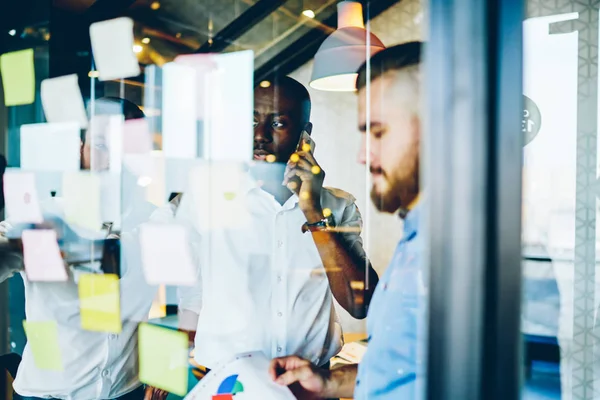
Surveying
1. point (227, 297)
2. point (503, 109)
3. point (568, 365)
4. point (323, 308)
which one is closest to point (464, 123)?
point (503, 109)

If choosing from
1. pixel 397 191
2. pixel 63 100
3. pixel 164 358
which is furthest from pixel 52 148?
pixel 397 191

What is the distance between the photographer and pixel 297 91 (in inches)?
61.0

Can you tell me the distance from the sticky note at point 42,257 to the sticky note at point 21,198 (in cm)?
6

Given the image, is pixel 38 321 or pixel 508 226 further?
pixel 38 321

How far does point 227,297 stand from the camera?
5.31 ft

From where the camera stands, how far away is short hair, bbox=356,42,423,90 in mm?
1230

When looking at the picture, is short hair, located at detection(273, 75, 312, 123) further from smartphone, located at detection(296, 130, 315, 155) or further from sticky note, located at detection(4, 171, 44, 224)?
sticky note, located at detection(4, 171, 44, 224)

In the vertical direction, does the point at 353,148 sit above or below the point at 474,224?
above

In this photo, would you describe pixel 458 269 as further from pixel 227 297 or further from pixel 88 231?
pixel 88 231

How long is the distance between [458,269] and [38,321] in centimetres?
169

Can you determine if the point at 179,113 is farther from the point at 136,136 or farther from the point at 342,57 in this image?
the point at 342,57

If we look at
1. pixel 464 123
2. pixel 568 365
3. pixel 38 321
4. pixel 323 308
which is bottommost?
pixel 568 365

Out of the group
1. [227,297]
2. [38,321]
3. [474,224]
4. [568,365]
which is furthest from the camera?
[568,365]

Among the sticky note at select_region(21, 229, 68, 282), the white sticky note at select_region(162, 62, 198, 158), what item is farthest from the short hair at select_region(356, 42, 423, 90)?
the sticky note at select_region(21, 229, 68, 282)
